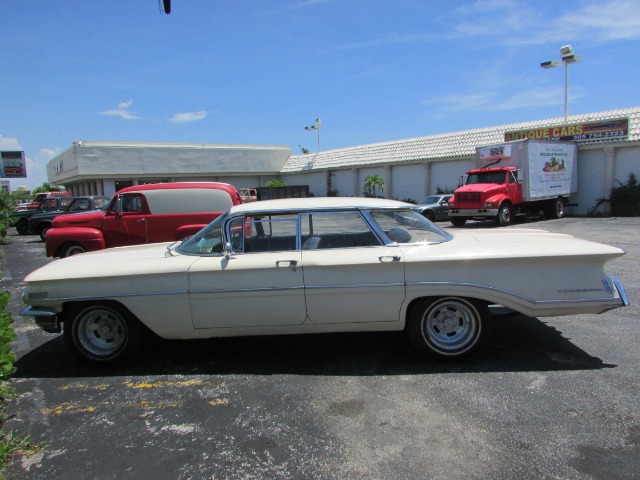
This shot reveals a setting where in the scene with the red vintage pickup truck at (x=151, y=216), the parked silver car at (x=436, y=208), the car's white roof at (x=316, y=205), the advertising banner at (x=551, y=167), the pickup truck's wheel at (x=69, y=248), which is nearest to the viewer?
the car's white roof at (x=316, y=205)

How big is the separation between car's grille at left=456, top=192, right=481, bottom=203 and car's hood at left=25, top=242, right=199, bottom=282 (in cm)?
1588

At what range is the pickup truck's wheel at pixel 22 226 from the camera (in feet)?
70.5

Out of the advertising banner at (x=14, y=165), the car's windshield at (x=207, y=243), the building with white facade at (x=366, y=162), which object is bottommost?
the car's windshield at (x=207, y=243)

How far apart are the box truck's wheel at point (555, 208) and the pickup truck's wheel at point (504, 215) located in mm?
3212

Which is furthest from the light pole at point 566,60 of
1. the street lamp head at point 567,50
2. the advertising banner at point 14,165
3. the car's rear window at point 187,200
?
the advertising banner at point 14,165

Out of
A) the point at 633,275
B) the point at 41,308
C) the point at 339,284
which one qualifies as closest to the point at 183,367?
the point at 41,308

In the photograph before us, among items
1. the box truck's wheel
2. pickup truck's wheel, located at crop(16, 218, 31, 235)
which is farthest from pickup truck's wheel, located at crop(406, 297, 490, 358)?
pickup truck's wheel, located at crop(16, 218, 31, 235)

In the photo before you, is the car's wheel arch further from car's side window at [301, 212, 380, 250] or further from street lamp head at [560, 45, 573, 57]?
street lamp head at [560, 45, 573, 57]

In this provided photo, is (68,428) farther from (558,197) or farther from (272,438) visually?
(558,197)

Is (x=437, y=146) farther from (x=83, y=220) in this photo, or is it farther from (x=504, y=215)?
(x=83, y=220)

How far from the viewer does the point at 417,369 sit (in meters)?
4.08

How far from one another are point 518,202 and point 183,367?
58.2 ft

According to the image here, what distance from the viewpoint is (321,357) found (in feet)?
14.6

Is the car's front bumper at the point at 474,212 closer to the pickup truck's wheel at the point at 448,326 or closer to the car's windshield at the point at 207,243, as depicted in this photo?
the pickup truck's wheel at the point at 448,326
